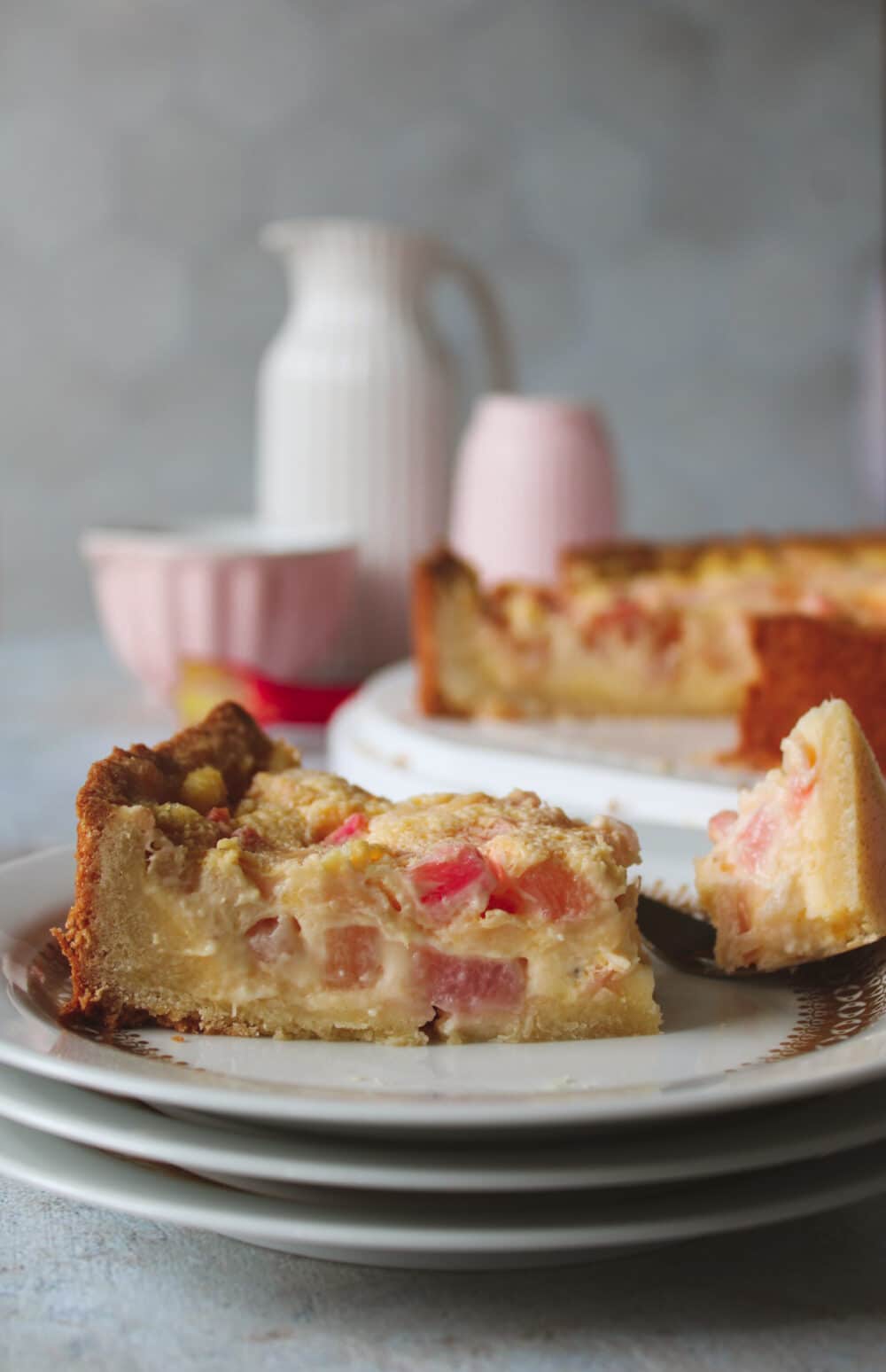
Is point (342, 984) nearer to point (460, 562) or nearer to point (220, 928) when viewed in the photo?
point (220, 928)

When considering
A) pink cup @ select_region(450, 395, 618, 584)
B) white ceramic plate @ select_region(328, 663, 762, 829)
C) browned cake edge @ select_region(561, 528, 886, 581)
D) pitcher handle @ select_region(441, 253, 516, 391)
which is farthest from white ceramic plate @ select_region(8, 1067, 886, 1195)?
pitcher handle @ select_region(441, 253, 516, 391)

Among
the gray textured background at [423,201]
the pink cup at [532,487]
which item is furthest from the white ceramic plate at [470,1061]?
the gray textured background at [423,201]

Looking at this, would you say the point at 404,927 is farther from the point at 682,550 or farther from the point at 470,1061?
the point at 682,550

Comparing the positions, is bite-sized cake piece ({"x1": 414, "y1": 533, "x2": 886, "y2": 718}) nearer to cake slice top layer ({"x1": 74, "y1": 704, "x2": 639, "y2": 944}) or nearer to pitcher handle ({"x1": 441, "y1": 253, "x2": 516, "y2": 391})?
pitcher handle ({"x1": 441, "y1": 253, "x2": 516, "y2": 391})

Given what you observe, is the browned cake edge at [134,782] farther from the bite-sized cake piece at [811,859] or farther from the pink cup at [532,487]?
the pink cup at [532,487]

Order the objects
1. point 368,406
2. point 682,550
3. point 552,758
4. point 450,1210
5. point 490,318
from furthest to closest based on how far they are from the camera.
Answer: point 490,318, point 368,406, point 682,550, point 552,758, point 450,1210

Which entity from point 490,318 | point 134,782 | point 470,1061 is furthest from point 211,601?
point 470,1061

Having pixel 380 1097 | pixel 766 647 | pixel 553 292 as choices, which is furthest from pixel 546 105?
pixel 380 1097
